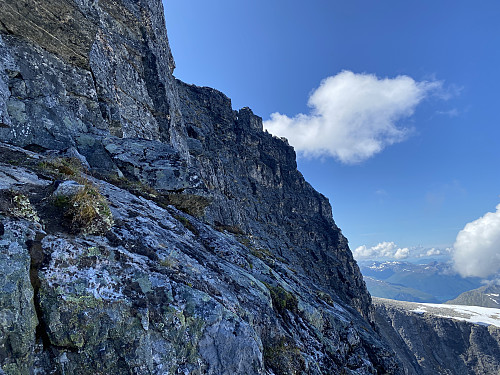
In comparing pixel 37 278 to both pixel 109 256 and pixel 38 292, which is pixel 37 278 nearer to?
pixel 38 292

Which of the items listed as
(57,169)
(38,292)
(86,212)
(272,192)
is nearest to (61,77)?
(57,169)

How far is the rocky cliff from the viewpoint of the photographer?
4949 mm

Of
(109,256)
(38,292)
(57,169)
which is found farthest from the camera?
(57,169)

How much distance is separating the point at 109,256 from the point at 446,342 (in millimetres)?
218963

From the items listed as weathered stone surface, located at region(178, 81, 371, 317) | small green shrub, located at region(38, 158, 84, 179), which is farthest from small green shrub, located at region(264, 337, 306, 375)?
weathered stone surface, located at region(178, 81, 371, 317)

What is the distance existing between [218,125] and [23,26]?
84.4 m

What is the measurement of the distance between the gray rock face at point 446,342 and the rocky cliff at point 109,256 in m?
150

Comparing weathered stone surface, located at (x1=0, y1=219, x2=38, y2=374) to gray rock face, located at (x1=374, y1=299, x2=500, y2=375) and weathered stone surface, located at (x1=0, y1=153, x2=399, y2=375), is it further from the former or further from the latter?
gray rock face, located at (x1=374, y1=299, x2=500, y2=375)

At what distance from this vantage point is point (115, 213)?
8055mm

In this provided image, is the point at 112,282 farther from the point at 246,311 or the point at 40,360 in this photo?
the point at 246,311

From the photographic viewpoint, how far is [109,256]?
6.11 m

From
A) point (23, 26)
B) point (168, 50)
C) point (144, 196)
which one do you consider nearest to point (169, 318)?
point (144, 196)

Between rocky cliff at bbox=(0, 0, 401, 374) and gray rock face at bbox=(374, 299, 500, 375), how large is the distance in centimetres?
14999

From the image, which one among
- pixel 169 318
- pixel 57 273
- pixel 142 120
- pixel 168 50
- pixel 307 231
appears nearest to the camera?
pixel 57 273
